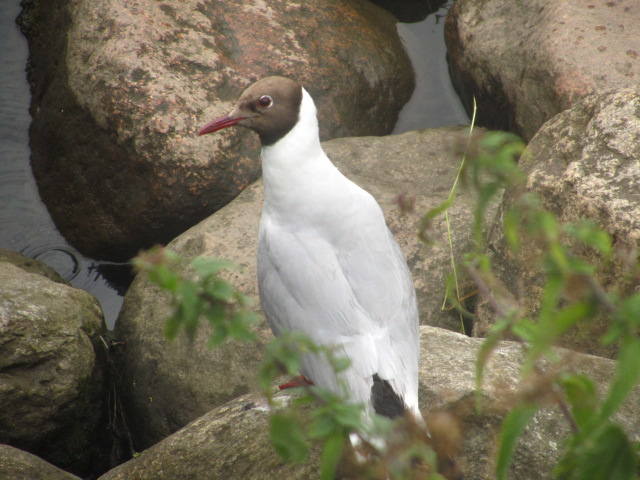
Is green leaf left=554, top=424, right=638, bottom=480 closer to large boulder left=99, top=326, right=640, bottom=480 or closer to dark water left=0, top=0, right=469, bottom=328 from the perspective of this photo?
large boulder left=99, top=326, right=640, bottom=480

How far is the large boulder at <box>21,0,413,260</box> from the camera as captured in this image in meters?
4.16

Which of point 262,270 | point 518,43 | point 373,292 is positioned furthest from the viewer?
point 518,43

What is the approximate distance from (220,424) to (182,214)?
186 cm

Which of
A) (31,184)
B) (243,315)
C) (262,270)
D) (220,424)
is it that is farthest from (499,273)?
(31,184)

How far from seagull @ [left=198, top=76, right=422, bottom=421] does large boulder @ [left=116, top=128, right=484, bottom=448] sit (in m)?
0.70

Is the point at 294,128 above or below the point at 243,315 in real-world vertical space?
below

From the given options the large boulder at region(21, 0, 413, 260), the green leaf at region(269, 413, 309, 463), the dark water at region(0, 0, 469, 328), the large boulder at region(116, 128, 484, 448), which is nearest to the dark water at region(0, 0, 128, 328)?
the dark water at region(0, 0, 469, 328)

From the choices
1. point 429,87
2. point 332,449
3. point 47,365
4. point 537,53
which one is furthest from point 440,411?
point 429,87

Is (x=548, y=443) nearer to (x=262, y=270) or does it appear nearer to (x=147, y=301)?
(x=262, y=270)

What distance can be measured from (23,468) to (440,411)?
4.59 feet

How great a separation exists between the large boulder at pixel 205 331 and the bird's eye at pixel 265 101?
2.78ft

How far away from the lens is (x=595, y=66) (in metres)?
3.93

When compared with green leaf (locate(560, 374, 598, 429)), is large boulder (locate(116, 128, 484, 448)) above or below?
below

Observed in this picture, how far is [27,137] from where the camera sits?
5.00 meters
